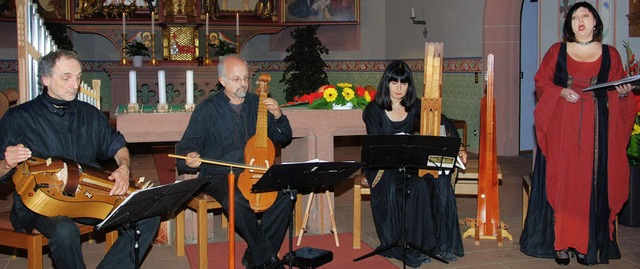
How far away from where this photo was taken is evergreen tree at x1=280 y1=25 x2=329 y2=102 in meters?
13.5

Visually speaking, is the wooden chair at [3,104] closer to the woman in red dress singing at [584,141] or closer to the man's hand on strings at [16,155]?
the man's hand on strings at [16,155]

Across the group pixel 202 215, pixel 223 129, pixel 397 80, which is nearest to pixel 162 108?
pixel 223 129

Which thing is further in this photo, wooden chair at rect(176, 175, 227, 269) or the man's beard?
the man's beard

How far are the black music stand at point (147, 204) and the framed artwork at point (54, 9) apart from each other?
9.04 m

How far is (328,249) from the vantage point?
5883 millimetres

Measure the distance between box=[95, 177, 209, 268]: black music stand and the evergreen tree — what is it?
9326 millimetres

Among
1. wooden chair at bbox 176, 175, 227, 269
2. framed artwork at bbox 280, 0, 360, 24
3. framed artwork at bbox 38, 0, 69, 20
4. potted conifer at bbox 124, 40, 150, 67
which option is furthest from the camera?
framed artwork at bbox 280, 0, 360, 24

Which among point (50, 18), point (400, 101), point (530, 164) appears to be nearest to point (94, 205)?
point (400, 101)

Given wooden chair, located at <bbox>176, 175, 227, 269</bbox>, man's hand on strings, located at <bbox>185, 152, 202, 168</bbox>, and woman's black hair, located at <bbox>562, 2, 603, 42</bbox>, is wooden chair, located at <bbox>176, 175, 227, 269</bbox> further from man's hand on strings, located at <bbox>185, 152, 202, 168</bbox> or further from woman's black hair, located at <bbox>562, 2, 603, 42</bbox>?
woman's black hair, located at <bbox>562, 2, 603, 42</bbox>

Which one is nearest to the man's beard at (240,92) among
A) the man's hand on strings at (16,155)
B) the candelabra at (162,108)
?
the candelabra at (162,108)

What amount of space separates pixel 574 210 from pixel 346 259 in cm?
164

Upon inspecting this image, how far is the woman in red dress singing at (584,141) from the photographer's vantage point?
5.40 metres

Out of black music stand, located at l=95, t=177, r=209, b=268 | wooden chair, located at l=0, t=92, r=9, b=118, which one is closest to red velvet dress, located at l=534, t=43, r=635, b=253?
black music stand, located at l=95, t=177, r=209, b=268

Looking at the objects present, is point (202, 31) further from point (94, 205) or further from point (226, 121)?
point (94, 205)
